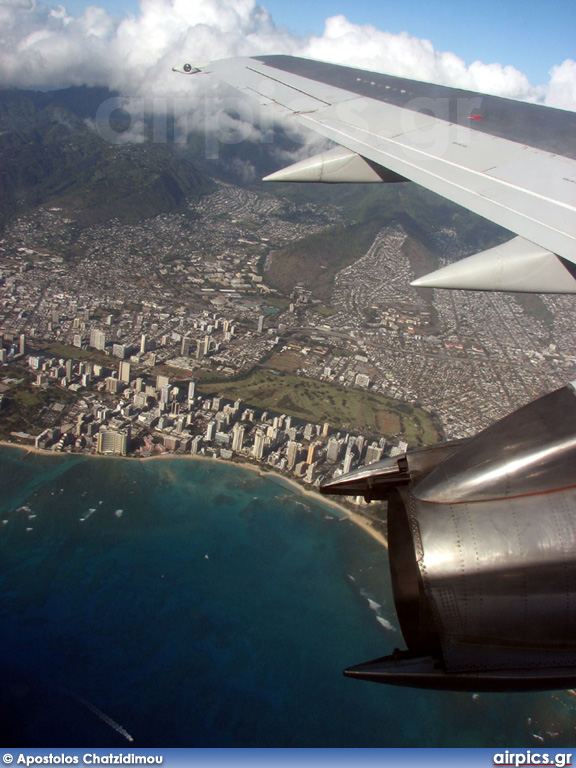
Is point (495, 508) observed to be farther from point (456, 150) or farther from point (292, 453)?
point (292, 453)

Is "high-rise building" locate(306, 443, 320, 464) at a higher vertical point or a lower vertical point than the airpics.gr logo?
lower

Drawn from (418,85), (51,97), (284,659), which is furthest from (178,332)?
(51,97)

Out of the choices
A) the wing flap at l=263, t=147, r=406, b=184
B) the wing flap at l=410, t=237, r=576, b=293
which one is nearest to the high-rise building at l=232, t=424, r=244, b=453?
the wing flap at l=263, t=147, r=406, b=184

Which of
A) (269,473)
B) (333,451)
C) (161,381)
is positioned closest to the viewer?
(333,451)

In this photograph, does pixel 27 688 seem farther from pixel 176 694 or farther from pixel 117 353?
pixel 117 353

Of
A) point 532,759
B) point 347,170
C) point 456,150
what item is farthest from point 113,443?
point 456,150

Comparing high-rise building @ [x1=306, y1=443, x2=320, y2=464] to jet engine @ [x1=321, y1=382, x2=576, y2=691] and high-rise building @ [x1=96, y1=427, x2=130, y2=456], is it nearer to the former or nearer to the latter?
high-rise building @ [x1=96, y1=427, x2=130, y2=456]

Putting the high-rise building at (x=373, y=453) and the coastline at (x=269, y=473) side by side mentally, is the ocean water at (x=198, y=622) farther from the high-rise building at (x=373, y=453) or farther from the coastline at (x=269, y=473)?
the high-rise building at (x=373, y=453)

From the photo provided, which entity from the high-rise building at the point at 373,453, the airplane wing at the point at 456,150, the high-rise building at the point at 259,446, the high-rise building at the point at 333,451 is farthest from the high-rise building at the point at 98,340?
the airplane wing at the point at 456,150
